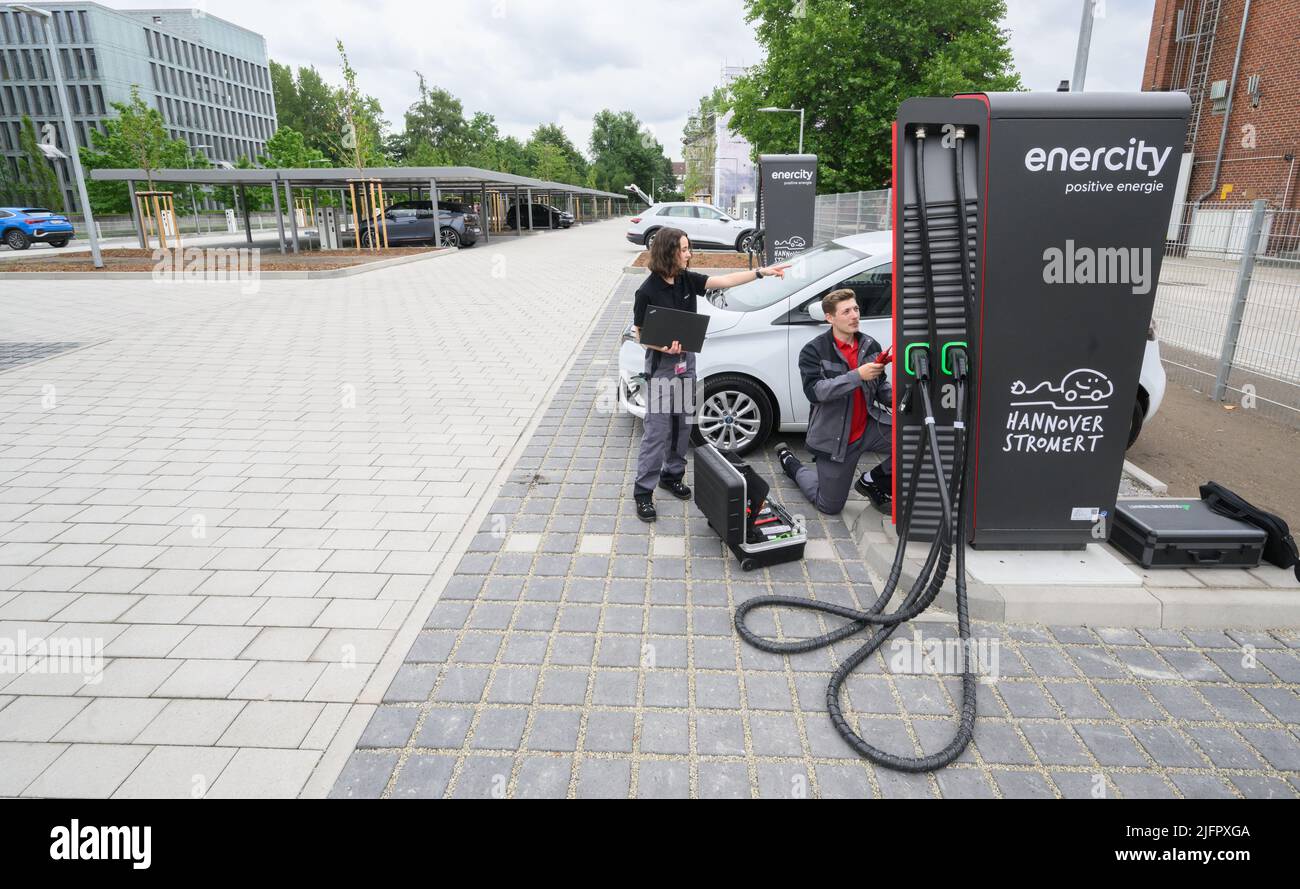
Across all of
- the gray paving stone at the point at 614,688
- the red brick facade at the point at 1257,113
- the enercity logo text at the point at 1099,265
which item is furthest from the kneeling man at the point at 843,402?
the red brick facade at the point at 1257,113

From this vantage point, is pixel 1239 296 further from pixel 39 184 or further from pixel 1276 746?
pixel 39 184

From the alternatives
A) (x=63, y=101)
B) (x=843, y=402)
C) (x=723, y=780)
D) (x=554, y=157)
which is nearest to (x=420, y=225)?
(x=63, y=101)

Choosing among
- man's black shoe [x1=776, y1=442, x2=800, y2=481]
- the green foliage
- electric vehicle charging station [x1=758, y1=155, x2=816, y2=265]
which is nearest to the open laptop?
man's black shoe [x1=776, y1=442, x2=800, y2=481]

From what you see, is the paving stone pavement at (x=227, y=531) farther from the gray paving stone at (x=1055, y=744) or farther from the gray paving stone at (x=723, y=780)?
the gray paving stone at (x=1055, y=744)

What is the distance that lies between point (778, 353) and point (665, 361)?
131cm

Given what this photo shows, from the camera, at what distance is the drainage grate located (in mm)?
9344

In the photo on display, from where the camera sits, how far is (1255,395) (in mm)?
7480

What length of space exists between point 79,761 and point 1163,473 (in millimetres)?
7093

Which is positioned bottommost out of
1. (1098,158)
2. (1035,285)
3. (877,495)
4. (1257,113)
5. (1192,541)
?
(877,495)

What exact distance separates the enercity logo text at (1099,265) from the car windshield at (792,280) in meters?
2.23

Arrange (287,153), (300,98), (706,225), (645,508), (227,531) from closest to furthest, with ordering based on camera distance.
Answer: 1. (227,531)
2. (645,508)
3. (706,225)
4. (287,153)
5. (300,98)

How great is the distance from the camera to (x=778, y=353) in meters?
5.79

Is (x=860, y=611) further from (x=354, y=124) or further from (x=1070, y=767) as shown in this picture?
(x=354, y=124)
